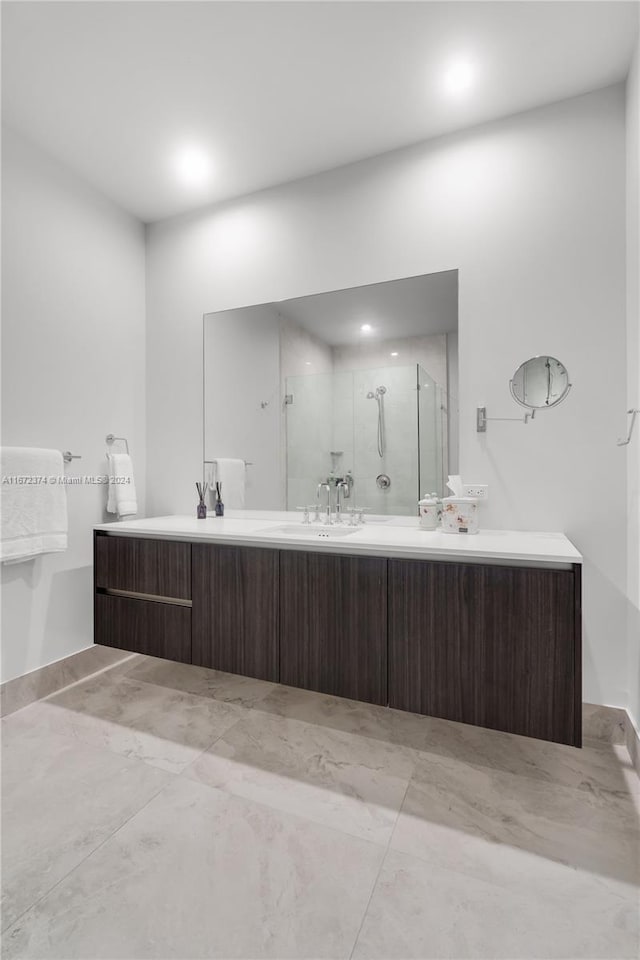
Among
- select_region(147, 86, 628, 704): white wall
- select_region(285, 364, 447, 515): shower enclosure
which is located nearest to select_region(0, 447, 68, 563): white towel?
select_region(285, 364, 447, 515): shower enclosure

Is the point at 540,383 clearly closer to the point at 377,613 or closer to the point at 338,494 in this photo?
the point at 338,494

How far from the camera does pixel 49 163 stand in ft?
7.50

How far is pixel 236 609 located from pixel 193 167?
214 centimetres

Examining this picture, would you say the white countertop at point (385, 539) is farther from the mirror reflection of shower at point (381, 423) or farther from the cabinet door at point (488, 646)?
the mirror reflection of shower at point (381, 423)

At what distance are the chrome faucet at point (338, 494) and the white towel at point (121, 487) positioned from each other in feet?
3.79

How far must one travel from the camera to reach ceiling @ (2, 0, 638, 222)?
1.57m

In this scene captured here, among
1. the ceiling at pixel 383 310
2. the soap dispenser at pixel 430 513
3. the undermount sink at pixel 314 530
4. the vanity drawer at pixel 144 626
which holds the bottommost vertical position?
the vanity drawer at pixel 144 626

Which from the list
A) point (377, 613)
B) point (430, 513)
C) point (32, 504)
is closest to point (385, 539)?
point (377, 613)

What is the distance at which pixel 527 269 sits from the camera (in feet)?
6.49

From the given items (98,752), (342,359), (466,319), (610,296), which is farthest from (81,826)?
(610,296)

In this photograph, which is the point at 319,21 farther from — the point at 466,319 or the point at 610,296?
the point at 610,296

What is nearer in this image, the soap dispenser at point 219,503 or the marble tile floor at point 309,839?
the marble tile floor at point 309,839

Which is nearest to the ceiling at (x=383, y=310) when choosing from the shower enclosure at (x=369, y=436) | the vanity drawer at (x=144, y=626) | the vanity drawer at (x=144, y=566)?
the shower enclosure at (x=369, y=436)

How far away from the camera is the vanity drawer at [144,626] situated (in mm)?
2021
